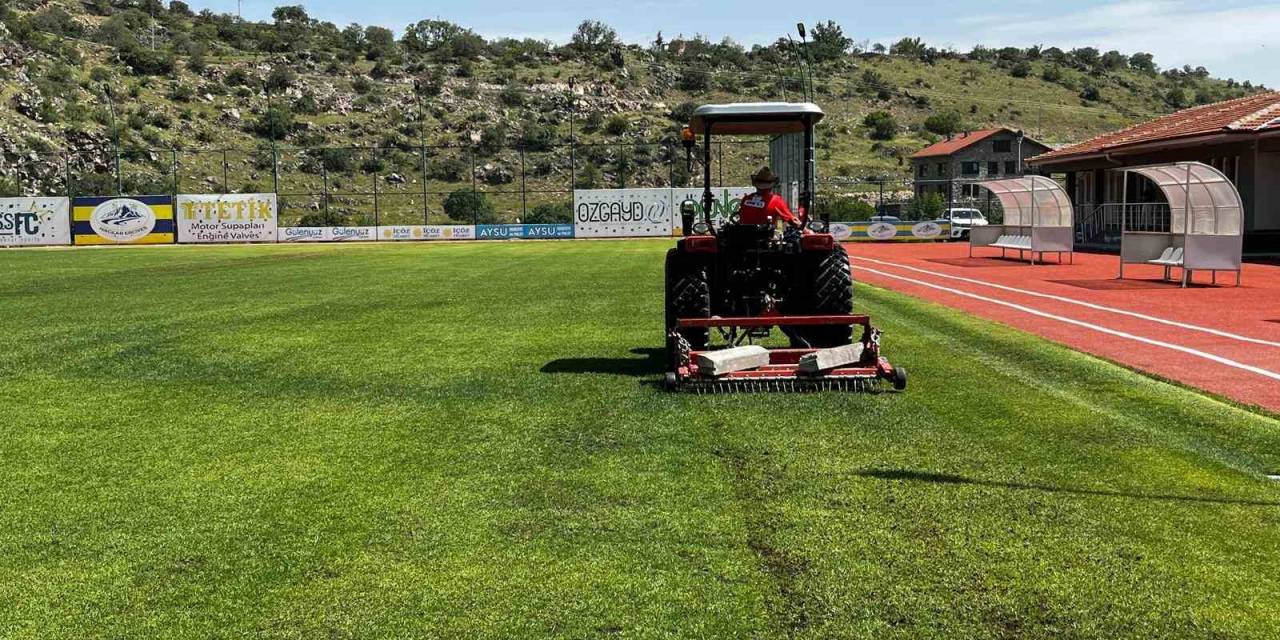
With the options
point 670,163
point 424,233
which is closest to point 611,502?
point 424,233

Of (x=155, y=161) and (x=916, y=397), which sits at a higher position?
(x=155, y=161)

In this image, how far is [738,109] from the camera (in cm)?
1081

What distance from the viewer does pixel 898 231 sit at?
52156 mm

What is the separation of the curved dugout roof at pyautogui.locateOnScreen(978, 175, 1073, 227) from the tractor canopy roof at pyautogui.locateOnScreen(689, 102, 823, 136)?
19818mm

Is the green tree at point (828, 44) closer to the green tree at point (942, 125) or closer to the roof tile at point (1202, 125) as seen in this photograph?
the green tree at point (942, 125)

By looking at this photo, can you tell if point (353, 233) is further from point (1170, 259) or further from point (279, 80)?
point (1170, 259)

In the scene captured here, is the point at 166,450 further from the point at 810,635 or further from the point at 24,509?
the point at 810,635

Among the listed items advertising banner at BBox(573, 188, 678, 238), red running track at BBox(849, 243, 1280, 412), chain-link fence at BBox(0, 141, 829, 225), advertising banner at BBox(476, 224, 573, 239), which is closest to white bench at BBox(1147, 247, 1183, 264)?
red running track at BBox(849, 243, 1280, 412)

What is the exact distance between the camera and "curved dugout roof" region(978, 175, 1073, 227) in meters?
30.0

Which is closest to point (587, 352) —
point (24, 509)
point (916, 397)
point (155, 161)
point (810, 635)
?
point (916, 397)

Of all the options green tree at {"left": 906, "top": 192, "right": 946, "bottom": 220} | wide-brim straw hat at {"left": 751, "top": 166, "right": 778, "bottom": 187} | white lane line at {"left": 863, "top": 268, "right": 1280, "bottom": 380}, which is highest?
green tree at {"left": 906, "top": 192, "right": 946, "bottom": 220}

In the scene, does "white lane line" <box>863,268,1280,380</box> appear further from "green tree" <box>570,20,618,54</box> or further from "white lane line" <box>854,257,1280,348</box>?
"green tree" <box>570,20,618,54</box>

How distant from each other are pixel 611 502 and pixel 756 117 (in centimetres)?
585

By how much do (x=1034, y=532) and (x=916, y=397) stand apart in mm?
3717
